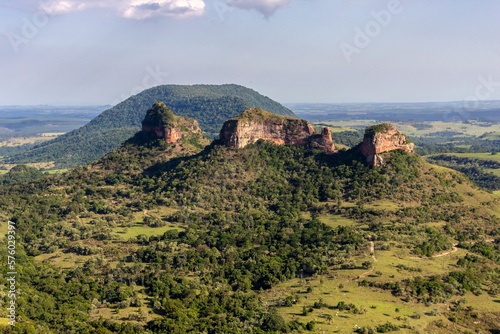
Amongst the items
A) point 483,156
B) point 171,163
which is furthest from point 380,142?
point 483,156

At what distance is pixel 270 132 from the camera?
112312 millimetres

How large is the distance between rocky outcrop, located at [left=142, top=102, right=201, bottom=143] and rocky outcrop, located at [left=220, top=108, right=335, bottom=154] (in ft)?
80.8

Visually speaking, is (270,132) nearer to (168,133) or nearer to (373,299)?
(168,133)

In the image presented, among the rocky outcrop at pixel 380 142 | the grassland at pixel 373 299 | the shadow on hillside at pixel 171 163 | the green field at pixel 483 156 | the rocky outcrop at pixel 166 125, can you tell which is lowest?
the grassland at pixel 373 299

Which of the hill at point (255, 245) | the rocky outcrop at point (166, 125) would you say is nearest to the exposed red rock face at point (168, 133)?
the rocky outcrop at point (166, 125)

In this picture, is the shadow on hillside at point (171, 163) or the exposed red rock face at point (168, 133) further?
the exposed red rock face at point (168, 133)

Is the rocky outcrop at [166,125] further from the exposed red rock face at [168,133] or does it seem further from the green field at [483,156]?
the green field at [483,156]

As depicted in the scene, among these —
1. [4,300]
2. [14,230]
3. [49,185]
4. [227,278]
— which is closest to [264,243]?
[227,278]

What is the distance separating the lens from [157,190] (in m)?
107

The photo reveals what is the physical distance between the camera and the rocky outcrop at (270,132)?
109m

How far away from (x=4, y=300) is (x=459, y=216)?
86149 mm

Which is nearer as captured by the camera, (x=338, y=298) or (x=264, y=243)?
(x=338, y=298)

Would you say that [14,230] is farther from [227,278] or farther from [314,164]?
[314,164]

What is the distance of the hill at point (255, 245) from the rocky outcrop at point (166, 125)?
7.44 feet
